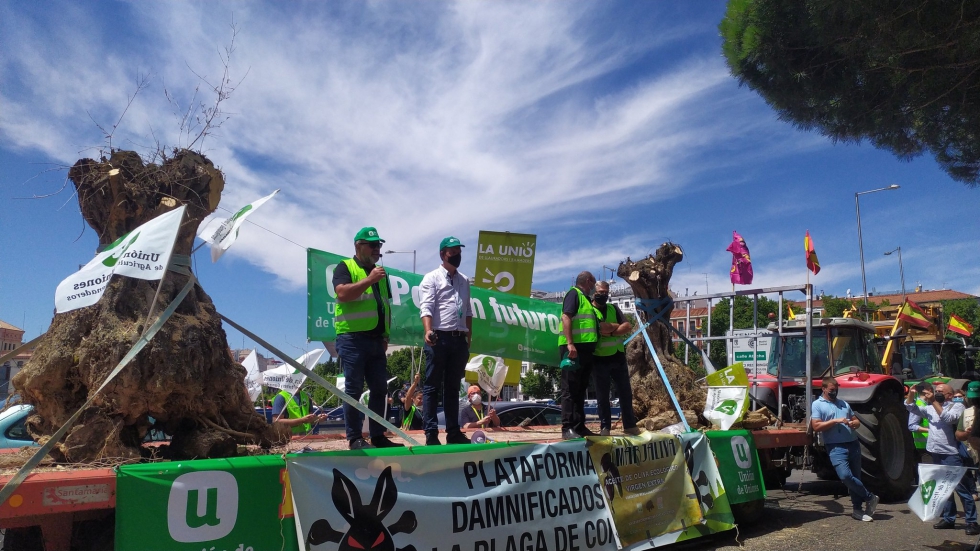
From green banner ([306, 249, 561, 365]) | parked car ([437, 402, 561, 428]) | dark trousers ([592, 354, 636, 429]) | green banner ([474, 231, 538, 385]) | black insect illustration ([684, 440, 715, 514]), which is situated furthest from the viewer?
green banner ([474, 231, 538, 385])

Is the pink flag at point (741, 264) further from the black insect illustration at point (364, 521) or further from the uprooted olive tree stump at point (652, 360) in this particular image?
the black insect illustration at point (364, 521)

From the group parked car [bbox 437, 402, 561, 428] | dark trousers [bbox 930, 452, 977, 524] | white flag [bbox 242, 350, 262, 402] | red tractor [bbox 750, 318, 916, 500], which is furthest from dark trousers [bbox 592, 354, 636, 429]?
white flag [bbox 242, 350, 262, 402]

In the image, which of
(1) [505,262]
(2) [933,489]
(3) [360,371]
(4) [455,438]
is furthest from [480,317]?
(2) [933,489]

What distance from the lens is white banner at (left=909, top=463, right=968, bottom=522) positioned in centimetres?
603

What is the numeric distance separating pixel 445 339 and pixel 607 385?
184 cm

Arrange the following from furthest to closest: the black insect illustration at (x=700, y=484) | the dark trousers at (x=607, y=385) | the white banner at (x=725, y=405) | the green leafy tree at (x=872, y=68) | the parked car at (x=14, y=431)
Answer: the white banner at (x=725, y=405), the parked car at (x=14, y=431), the dark trousers at (x=607, y=385), the black insect illustration at (x=700, y=484), the green leafy tree at (x=872, y=68)

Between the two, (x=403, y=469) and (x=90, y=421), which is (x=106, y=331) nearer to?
(x=90, y=421)

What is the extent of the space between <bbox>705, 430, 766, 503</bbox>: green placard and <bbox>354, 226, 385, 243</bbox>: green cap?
368cm

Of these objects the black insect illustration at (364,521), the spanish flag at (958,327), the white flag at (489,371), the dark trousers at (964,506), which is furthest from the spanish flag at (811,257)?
the spanish flag at (958,327)

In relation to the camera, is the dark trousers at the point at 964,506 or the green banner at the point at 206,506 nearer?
the green banner at the point at 206,506

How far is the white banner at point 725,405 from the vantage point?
6914 millimetres

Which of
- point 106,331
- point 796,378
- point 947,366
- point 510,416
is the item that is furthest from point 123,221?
point 947,366

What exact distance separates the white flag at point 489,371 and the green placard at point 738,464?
442cm

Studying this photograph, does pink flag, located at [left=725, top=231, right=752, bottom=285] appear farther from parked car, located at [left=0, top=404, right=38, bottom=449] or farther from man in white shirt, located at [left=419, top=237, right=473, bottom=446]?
parked car, located at [left=0, top=404, right=38, bottom=449]
